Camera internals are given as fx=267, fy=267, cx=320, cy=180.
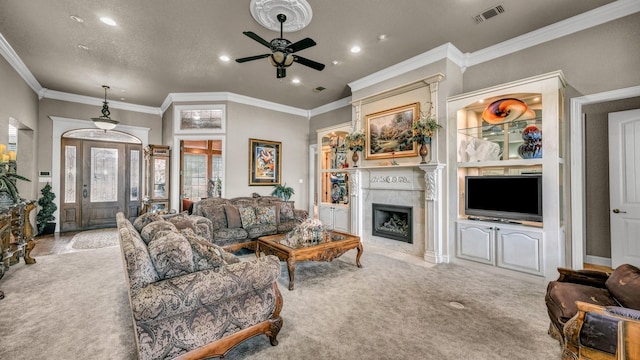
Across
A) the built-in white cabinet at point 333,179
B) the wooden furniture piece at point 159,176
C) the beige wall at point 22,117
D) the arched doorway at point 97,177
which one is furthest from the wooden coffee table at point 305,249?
the arched doorway at point 97,177

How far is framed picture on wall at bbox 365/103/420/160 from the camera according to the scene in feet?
15.1

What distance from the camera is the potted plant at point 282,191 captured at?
700cm

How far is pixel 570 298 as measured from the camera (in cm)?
183

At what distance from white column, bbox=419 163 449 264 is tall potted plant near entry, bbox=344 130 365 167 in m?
1.40

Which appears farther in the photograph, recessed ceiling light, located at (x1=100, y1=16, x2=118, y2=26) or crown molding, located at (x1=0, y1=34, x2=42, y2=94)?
crown molding, located at (x1=0, y1=34, x2=42, y2=94)

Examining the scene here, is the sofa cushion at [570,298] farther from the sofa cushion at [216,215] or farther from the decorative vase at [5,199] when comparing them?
the decorative vase at [5,199]

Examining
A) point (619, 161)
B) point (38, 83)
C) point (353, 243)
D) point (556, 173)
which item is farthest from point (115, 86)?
point (619, 161)

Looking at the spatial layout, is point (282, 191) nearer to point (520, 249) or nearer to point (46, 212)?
point (520, 249)

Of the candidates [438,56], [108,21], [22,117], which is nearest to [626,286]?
[438,56]

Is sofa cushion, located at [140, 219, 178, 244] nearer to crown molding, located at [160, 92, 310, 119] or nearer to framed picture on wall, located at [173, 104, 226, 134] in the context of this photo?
framed picture on wall, located at [173, 104, 226, 134]

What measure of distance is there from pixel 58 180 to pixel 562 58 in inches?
397

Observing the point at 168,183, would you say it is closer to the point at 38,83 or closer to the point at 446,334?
the point at 38,83

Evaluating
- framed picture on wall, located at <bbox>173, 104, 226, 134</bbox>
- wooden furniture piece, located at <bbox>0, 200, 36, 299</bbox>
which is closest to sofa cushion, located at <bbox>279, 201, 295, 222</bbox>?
framed picture on wall, located at <bbox>173, 104, 226, 134</bbox>

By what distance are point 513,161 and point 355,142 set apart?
103 inches
